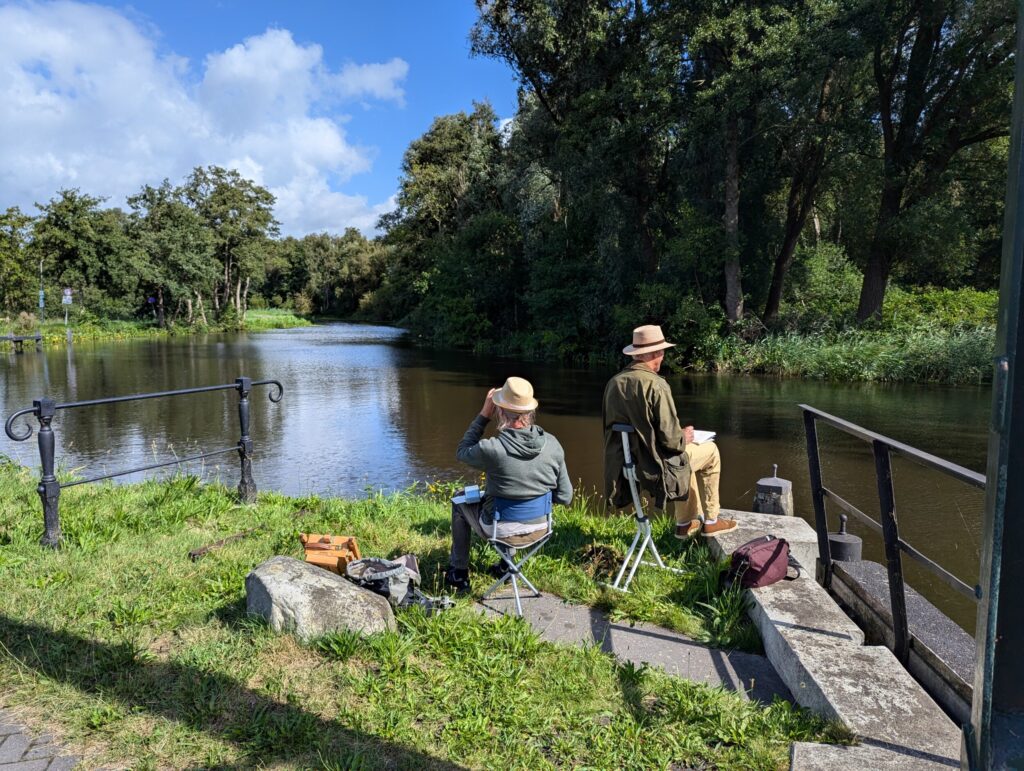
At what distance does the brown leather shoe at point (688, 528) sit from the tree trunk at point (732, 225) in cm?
1862

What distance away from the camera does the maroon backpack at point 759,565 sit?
3895mm

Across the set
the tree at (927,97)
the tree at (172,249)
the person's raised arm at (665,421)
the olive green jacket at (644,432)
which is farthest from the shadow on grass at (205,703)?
the tree at (172,249)

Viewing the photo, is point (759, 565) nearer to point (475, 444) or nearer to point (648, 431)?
point (648, 431)

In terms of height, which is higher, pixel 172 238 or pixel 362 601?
pixel 172 238

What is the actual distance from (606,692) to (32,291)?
4572cm

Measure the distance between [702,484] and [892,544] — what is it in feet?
6.05

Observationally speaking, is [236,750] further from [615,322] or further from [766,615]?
[615,322]

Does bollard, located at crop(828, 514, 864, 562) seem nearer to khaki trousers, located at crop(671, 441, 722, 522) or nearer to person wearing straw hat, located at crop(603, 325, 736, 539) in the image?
khaki trousers, located at crop(671, 441, 722, 522)

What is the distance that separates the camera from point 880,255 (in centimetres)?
2216

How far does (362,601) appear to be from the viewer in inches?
136

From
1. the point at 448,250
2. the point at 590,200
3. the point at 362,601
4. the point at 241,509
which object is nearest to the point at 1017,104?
the point at 362,601

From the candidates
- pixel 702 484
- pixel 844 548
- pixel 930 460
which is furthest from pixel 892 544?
pixel 844 548

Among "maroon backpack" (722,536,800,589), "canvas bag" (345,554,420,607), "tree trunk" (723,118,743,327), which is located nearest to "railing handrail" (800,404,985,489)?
"maroon backpack" (722,536,800,589)

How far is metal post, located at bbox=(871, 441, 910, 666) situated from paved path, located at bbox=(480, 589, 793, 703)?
626 mm
